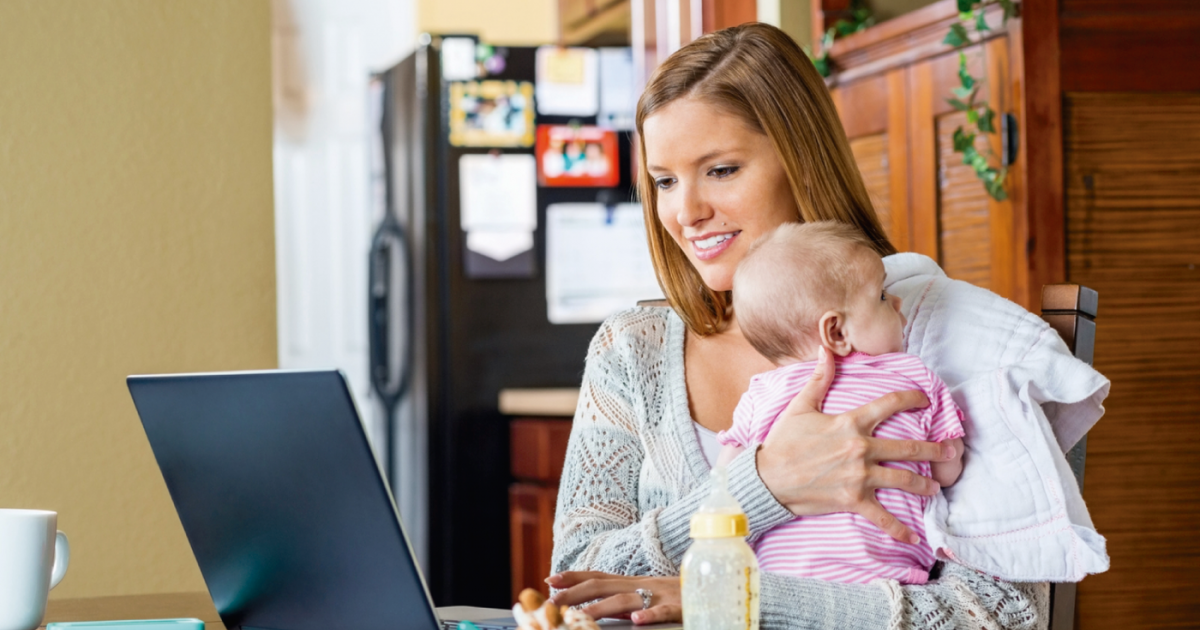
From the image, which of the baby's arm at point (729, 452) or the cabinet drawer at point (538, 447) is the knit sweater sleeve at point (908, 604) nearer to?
the baby's arm at point (729, 452)

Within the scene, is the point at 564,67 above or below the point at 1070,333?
above

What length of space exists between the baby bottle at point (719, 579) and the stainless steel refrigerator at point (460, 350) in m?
3.05

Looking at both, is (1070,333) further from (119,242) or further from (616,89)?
(616,89)

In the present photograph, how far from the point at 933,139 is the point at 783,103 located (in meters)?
1.36

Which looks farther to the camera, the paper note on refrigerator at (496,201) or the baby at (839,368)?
the paper note on refrigerator at (496,201)

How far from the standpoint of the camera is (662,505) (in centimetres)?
148

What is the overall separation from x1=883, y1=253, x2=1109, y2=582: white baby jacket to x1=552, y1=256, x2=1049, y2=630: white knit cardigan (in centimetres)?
5

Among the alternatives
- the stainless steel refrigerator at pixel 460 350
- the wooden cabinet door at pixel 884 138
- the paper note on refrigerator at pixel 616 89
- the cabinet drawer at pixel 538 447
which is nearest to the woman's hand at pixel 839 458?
the wooden cabinet door at pixel 884 138

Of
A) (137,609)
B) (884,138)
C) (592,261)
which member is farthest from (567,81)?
(137,609)

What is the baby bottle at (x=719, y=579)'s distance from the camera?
2.71 ft

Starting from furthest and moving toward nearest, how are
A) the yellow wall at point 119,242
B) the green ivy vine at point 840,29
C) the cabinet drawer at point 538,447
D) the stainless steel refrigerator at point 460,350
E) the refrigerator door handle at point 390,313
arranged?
the refrigerator door handle at point 390,313, the stainless steel refrigerator at point 460,350, the cabinet drawer at point 538,447, the green ivy vine at point 840,29, the yellow wall at point 119,242

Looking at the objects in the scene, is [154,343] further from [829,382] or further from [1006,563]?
[1006,563]

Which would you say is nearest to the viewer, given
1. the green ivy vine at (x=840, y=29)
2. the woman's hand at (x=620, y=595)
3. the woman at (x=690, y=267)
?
the woman's hand at (x=620, y=595)

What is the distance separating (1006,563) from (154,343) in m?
1.52
